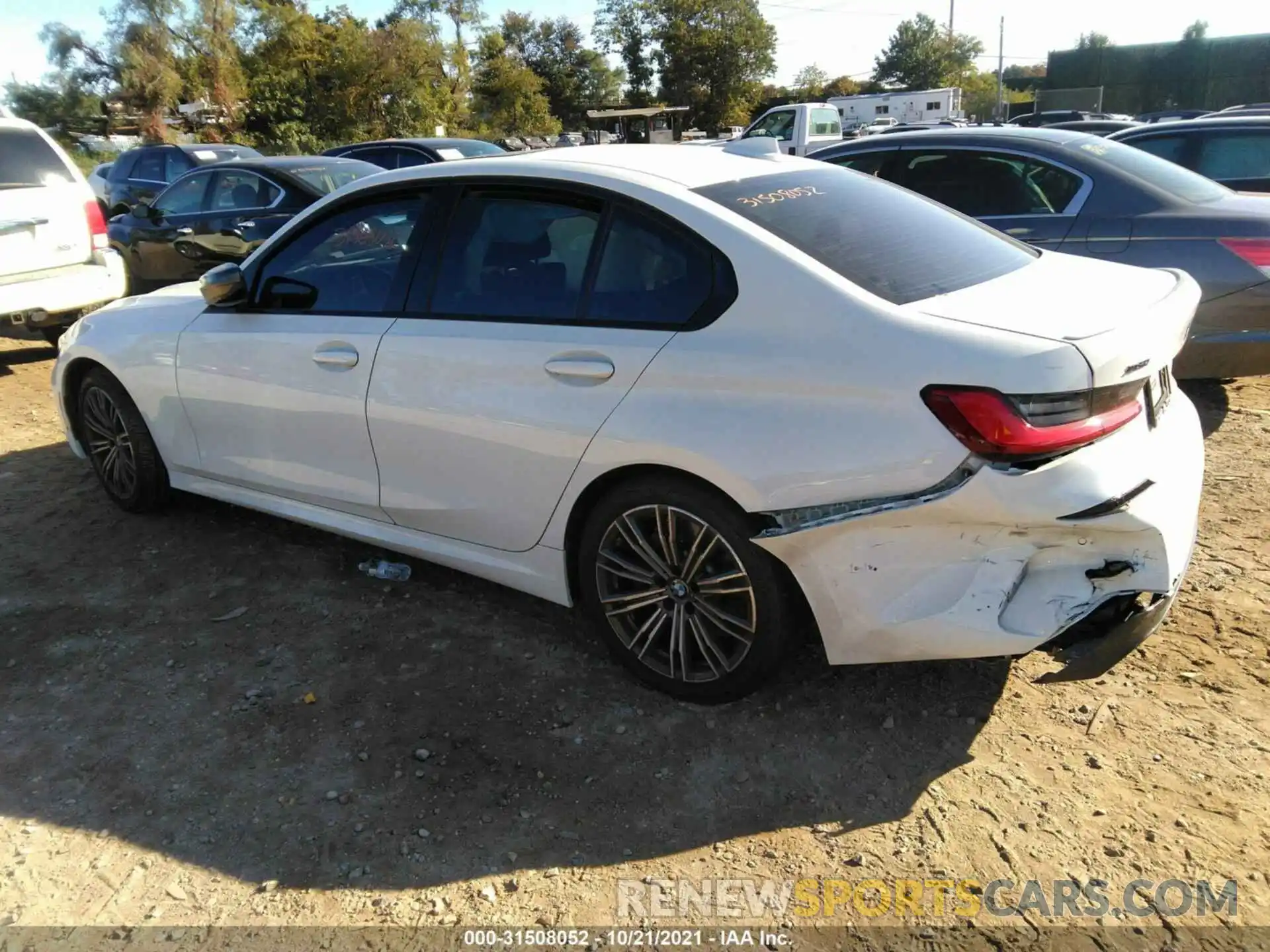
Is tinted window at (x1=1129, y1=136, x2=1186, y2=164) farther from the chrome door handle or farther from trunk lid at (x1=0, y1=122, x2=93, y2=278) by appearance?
trunk lid at (x1=0, y1=122, x2=93, y2=278)

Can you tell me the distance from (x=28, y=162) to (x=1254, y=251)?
8354 millimetres

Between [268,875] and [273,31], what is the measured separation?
4444 centimetres

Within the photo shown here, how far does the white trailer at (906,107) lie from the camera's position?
39.6 metres

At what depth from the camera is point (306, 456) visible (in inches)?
155

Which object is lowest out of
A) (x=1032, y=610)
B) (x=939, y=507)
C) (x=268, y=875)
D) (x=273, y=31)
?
(x=268, y=875)

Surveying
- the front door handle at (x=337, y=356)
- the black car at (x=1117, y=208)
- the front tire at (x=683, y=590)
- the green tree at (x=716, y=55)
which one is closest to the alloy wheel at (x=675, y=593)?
the front tire at (x=683, y=590)

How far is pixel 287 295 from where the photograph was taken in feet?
13.1

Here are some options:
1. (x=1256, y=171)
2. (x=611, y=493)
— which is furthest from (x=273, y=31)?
(x=611, y=493)

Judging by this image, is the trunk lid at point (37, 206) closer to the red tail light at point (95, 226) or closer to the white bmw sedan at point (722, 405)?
the red tail light at point (95, 226)

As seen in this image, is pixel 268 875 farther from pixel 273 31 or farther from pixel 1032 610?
pixel 273 31

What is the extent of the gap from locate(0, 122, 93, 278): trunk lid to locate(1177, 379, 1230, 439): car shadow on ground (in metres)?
7.95

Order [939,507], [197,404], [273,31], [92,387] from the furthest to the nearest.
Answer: [273,31] → [92,387] → [197,404] → [939,507]

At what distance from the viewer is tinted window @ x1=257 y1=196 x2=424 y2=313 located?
3.71 meters

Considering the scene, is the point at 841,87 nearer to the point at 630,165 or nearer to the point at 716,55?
the point at 716,55
